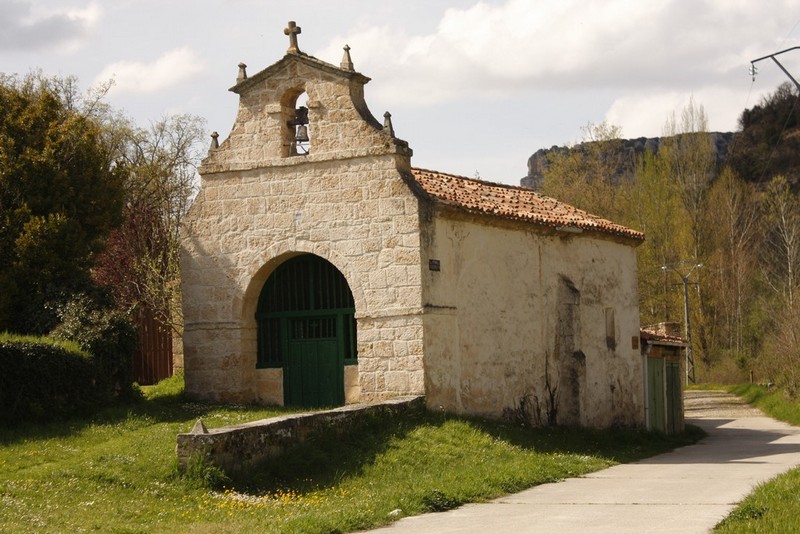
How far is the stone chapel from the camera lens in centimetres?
1831

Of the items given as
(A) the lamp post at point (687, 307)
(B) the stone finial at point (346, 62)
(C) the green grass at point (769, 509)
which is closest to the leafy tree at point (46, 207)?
(B) the stone finial at point (346, 62)

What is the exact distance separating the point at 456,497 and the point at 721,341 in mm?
42213

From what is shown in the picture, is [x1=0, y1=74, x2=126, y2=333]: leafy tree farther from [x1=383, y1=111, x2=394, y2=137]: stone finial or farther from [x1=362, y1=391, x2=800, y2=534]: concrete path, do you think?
[x1=362, y1=391, x2=800, y2=534]: concrete path

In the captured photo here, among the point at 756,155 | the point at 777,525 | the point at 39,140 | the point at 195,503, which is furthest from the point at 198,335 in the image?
the point at 756,155

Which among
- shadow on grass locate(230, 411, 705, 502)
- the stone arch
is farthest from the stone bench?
the stone arch

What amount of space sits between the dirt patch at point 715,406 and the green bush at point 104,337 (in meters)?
21.3

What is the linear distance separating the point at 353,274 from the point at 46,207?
584 centimetres

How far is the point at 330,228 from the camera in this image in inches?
745

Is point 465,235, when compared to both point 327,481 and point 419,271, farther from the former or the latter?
point 327,481

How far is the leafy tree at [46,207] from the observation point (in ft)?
62.5

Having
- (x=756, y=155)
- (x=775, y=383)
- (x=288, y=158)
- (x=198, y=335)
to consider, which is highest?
(x=756, y=155)

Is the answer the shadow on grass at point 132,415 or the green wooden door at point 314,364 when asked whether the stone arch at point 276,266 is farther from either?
the shadow on grass at point 132,415

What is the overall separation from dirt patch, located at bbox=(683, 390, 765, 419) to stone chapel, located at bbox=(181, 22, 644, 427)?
49.8ft

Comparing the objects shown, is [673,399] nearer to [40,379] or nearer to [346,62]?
[346,62]
